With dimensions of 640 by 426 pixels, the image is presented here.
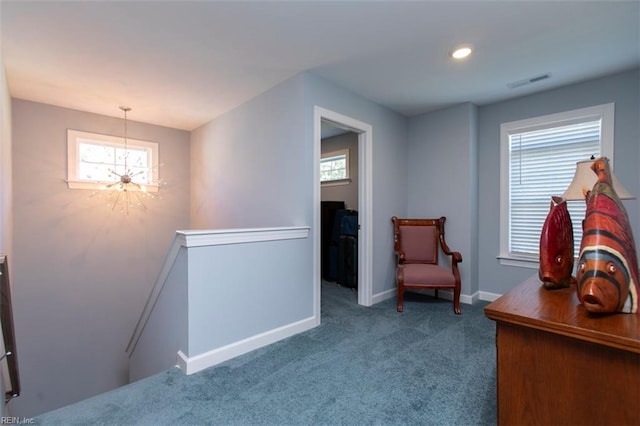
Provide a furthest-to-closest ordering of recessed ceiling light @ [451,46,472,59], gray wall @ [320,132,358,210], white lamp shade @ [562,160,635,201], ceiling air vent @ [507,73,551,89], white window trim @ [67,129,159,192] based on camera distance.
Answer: gray wall @ [320,132,358,210]
white window trim @ [67,129,159,192]
ceiling air vent @ [507,73,551,89]
recessed ceiling light @ [451,46,472,59]
white lamp shade @ [562,160,635,201]

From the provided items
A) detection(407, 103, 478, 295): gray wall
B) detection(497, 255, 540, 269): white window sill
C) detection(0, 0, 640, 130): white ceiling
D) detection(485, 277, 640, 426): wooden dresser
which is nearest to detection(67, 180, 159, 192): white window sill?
detection(0, 0, 640, 130): white ceiling

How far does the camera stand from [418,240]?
359 cm

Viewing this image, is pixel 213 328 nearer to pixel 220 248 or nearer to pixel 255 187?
pixel 220 248

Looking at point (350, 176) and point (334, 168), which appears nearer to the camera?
point (350, 176)

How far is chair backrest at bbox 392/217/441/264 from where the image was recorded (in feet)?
11.7

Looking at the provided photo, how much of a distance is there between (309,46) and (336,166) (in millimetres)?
2905

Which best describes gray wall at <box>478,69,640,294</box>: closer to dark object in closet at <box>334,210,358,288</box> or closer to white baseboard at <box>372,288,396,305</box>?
white baseboard at <box>372,288,396,305</box>

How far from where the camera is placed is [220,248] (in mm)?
2197

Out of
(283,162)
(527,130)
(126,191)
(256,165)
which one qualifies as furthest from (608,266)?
(126,191)

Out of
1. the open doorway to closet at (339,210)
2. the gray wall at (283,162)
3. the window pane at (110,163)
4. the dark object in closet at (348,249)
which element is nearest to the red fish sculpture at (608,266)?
the gray wall at (283,162)

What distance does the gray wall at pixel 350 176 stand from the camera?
4.82m

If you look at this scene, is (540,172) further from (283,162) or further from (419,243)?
(283,162)

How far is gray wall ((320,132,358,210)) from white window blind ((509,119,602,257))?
217 cm

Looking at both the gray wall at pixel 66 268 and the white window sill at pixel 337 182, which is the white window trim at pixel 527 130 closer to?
the white window sill at pixel 337 182
